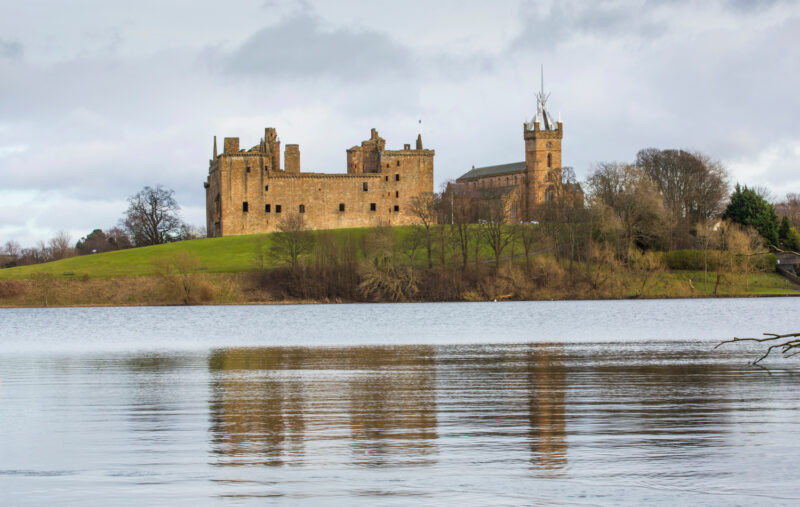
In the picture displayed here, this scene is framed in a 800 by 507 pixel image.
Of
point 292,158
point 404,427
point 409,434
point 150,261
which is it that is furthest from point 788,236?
point 409,434

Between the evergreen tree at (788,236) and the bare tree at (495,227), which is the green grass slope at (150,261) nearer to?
the bare tree at (495,227)

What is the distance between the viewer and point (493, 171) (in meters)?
134

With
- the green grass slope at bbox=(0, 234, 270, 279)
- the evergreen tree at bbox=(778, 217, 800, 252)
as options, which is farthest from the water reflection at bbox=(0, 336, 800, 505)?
the green grass slope at bbox=(0, 234, 270, 279)

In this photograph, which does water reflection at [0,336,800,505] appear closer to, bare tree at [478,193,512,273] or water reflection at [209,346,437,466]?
water reflection at [209,346,437,466]

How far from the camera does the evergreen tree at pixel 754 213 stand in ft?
223

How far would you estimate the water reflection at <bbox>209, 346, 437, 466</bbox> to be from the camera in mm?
9352

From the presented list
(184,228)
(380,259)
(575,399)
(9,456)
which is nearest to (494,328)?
(575,399)

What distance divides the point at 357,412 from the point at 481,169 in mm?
130517

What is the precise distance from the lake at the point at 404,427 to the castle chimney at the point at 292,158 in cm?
7978

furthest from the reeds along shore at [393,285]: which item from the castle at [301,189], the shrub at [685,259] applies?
the castle at [301,189]

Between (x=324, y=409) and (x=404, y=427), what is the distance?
71.5 inches

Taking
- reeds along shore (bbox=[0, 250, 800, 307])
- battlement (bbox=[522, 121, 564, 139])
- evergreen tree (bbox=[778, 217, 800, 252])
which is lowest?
reeds along shore (bbox=[0, 250, 800, 307])

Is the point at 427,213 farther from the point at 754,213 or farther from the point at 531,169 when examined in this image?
the point at 531,169

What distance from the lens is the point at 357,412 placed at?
11.7 m
